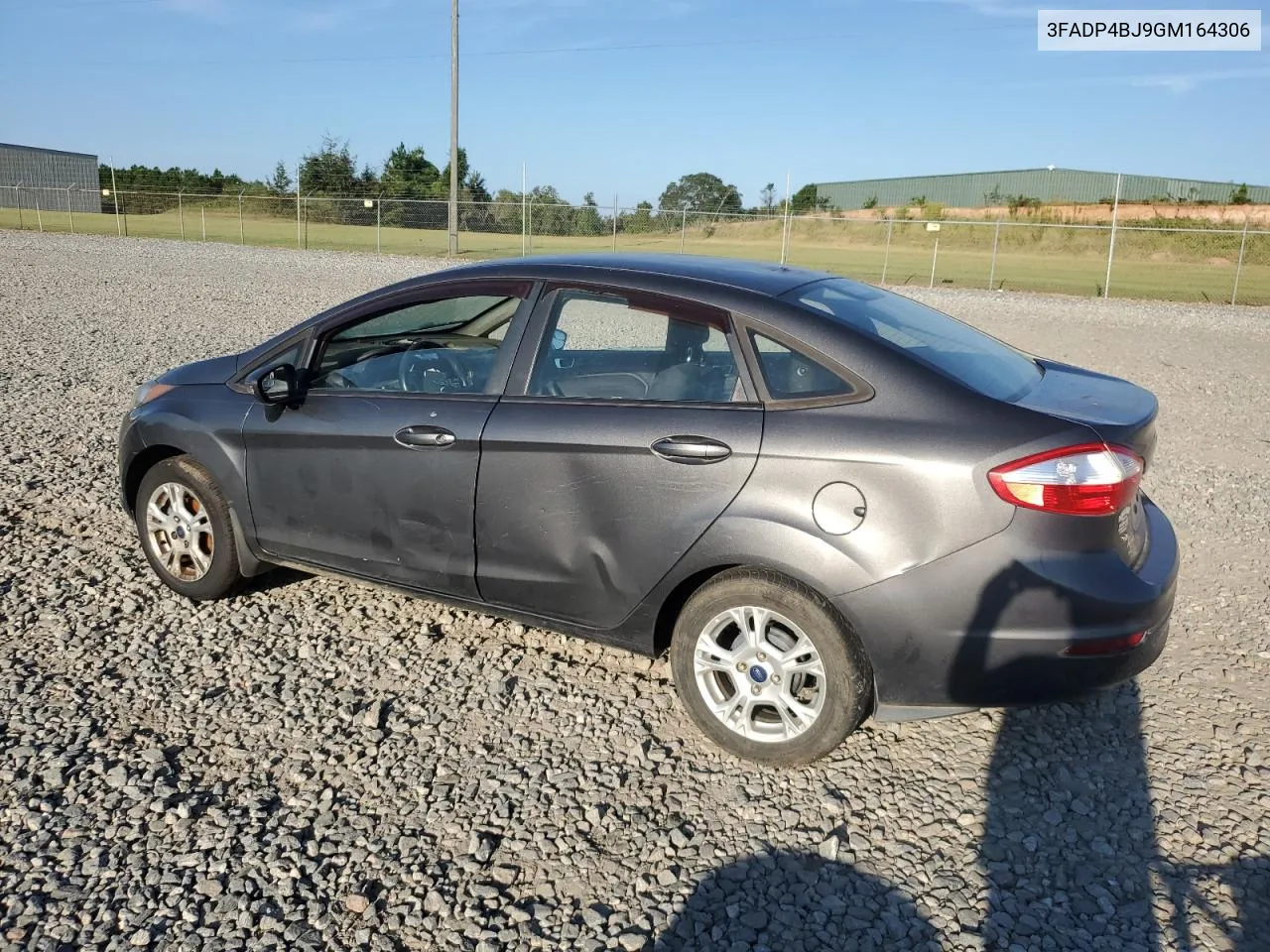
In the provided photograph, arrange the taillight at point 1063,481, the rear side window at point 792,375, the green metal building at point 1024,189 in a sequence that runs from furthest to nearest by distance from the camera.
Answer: the green metal building at point 1024,189, the rear side window at point 792,375, the taillight at point 1063,481

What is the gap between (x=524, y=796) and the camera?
324cm

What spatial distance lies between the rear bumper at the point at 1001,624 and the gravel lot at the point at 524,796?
1.44 ft

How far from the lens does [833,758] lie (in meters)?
3.51

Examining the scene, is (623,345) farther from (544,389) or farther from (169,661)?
(169,661)

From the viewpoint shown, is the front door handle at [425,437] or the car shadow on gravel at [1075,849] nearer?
the car shadow on gravel at [1075,849]

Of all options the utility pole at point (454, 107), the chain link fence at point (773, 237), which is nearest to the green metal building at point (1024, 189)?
the chain link fence at point (773, 237)

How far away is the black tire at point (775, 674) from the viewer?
320cm

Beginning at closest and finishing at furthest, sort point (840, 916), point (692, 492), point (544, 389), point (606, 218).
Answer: point (840, 916)
point (692, 492)
point (544, 389)
point (606, 218)

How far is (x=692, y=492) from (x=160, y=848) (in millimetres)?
1913

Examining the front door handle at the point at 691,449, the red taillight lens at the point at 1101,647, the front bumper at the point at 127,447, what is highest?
the front door handle at the point at 691,449

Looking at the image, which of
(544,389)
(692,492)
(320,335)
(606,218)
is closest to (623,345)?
(544,389)

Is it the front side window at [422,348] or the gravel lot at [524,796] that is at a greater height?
the front side window at [422,348]

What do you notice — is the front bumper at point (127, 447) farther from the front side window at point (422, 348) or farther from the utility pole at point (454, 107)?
the utility pole at point (454, 107)

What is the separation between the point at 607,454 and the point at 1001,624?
1.38m
